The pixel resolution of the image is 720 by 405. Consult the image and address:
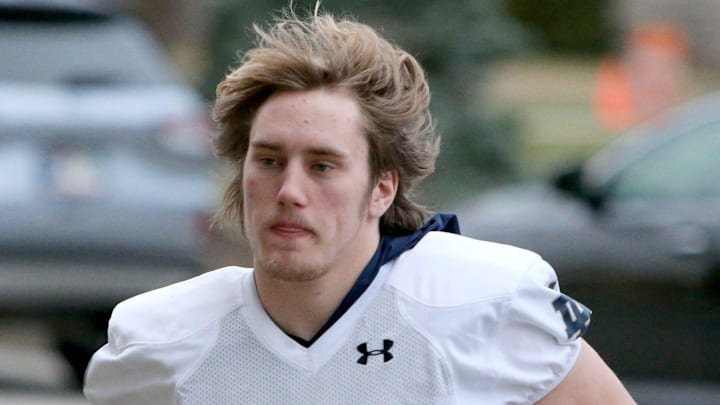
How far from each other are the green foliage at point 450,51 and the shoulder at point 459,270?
1021 cm

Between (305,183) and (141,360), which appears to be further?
(141,360)

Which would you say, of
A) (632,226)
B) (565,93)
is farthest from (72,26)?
(565,93)

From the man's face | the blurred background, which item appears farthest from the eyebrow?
the blurred background

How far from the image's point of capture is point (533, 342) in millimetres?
3477

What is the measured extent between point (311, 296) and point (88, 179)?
463 centimetres

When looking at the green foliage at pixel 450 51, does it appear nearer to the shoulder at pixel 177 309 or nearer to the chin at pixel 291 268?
the shoulder at pixel 177 309

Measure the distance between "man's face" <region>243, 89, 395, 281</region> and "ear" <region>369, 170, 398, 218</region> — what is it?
0.20ft

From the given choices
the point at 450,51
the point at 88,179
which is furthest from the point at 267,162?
the point at 450,51

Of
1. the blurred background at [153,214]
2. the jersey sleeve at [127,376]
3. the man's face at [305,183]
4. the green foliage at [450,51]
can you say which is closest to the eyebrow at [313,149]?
the man's face at [305,183]

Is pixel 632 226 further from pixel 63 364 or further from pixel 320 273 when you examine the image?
pixel 320 273

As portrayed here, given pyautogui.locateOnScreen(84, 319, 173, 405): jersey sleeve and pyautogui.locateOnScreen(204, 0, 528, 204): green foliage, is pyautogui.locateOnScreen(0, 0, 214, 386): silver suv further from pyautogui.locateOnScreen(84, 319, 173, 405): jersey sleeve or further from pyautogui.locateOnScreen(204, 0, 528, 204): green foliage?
pyautogui.locateOnScreen(204, 0, 528, 204): green foliage

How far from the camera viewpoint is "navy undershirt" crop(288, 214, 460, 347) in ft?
11.7

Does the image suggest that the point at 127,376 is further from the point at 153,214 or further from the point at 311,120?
the point at 153,214

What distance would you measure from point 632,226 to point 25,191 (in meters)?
2.73
